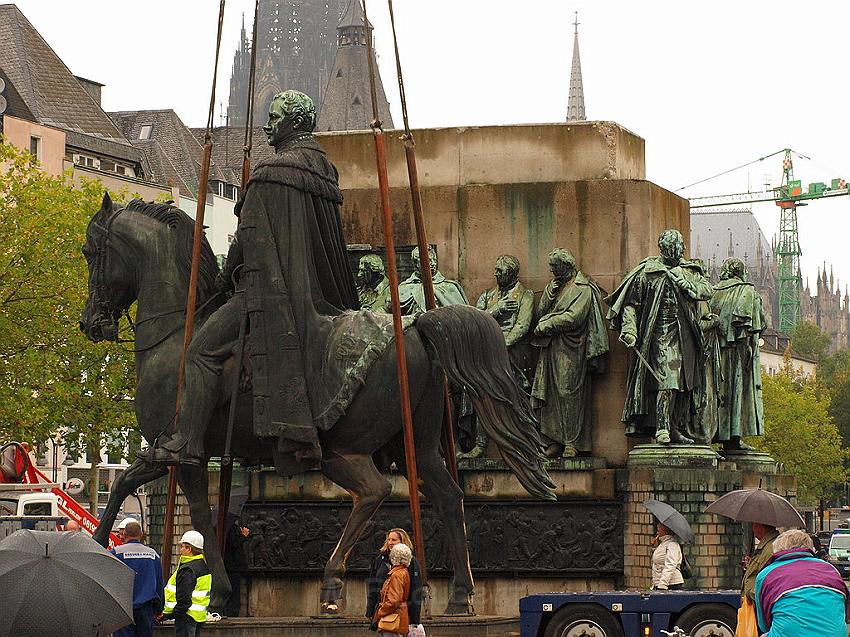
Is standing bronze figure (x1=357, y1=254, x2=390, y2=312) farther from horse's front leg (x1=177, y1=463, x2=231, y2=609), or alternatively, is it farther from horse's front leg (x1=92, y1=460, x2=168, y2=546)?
horse's front leg (x1=177, y1=463, x2=231, y2=609)

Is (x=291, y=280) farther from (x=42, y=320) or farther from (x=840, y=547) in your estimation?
(x=840, y=547)

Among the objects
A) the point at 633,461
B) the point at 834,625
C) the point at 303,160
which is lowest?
the point at 834,625

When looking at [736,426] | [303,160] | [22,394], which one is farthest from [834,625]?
[22,394]

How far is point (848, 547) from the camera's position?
53344 millimetres

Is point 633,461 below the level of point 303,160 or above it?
below

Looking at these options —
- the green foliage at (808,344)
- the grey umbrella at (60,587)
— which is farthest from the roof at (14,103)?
the green foliage at (808,344)

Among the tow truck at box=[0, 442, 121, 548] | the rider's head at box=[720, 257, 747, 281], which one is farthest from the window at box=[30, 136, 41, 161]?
the rider's head at box=[720, 257, 747, 281]

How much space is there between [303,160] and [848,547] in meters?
38.8

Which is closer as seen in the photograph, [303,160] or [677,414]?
[303,160]

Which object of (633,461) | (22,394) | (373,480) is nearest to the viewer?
(373,480)

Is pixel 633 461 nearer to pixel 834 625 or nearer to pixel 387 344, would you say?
pixel 387 344

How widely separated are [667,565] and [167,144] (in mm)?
92778

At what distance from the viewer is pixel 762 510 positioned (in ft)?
46.3

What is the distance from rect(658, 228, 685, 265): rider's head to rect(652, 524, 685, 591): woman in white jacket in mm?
3961
